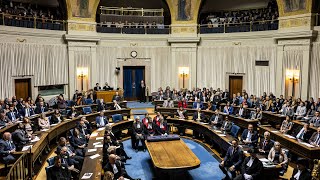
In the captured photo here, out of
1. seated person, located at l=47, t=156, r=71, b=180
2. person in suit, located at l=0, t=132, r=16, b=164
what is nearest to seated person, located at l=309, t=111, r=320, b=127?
seated person, located at l=47, t=156, r=71, b=180

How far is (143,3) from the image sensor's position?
22734mm

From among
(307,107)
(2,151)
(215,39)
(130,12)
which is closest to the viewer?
(2,151)

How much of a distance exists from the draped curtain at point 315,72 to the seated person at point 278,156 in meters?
9.53

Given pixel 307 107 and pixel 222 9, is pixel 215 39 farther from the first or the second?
pixel 307 107

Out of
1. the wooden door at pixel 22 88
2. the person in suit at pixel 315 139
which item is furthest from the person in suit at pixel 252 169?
the wooden door at pixel 22 88

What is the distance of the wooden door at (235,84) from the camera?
1967cm

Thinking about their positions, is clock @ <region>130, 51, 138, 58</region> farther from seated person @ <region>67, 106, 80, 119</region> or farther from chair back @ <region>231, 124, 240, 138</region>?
chair back @ <region>231, 124, 240, 138</region>

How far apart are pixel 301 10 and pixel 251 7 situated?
583 cm

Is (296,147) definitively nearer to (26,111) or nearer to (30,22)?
(26,111)

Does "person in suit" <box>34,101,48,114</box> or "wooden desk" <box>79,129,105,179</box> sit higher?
"person in suit" <box>34,101,48,114</box>

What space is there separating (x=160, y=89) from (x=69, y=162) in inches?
433

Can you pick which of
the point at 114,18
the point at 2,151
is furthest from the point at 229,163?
the point at 114,18

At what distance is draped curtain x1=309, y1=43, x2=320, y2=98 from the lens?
15.8 m

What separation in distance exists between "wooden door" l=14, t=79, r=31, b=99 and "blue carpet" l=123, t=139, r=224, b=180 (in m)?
8.46
